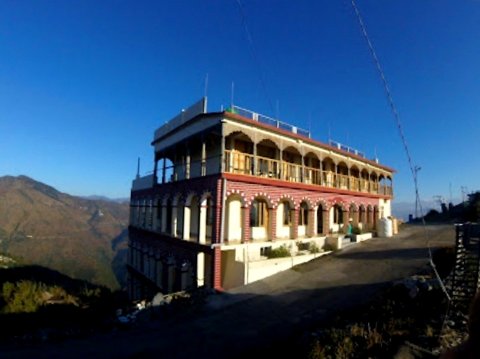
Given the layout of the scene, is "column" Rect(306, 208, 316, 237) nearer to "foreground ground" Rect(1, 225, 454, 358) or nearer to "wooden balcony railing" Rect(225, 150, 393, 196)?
"wooden balcony railing" Rect(225, 150, 393, 196)

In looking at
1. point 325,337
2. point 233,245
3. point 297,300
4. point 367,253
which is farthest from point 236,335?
point 367,253

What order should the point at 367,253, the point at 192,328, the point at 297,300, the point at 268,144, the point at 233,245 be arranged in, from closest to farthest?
the point at 192,328 < the point at 297,300 < the point at 233,245 < the point at 367,253 < the point at 268,144

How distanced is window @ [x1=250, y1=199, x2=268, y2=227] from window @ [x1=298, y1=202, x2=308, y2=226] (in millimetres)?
3599

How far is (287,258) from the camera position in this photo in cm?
1891

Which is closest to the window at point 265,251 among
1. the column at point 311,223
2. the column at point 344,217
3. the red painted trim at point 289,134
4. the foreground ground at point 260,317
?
the foreground ground at point 260,317

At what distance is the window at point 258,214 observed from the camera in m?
21.3

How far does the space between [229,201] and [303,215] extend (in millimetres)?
6960

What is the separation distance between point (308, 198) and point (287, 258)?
5.99 meters

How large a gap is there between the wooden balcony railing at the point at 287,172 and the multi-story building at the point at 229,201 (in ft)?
0.27

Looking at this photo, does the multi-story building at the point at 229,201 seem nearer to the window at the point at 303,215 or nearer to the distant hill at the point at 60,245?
the window at the point at 303,215

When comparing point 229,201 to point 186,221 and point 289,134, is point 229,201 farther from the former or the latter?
point 289,134

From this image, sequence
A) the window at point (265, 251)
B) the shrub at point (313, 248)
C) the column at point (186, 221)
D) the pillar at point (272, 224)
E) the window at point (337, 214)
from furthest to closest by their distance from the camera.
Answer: the window at point (337, 214), the shrub at point (313, 248), the column at point (186, 221), the pillar at point (272, 224), the window at point (265, 251)

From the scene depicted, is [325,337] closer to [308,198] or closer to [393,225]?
[308,198]

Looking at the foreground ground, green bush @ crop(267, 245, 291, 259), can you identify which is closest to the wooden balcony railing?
green bush @ crop(267, 245, 291, 259)
